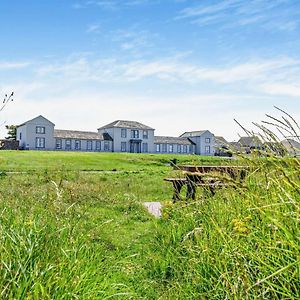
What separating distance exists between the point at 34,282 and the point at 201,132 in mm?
92465

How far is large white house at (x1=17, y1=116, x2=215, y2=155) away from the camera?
254 ft

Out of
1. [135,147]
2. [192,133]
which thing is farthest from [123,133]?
[192,133]

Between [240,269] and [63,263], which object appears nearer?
[240,269]

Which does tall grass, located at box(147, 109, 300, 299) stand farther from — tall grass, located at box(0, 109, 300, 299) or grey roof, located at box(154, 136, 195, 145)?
grey roof, located at box(154, 136, 195, 145)

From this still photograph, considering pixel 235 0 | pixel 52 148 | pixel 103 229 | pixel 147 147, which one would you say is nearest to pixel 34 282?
pixel 103 229

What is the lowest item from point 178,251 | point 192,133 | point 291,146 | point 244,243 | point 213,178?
point 178,251


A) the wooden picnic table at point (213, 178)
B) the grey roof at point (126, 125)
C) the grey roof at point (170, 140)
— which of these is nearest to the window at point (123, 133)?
the grey roof at point (126, 125)

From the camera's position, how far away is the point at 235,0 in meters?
6.66

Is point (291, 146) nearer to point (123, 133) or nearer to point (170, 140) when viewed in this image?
point (123, 133)

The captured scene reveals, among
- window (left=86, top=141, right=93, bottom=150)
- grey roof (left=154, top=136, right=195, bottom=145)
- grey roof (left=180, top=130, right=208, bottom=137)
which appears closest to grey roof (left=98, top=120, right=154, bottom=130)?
grey roof (left=154, top=136, right=195, bottom=145)

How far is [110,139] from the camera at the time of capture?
276 ft

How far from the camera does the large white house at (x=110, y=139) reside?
77438 mm

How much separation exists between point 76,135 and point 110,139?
665 centimetres

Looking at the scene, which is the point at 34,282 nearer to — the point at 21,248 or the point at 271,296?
the point at 21,248
